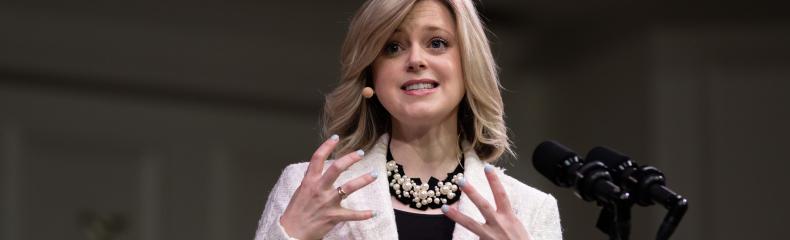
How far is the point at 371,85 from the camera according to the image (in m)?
2.16

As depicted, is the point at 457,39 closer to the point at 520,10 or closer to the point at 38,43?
the point at 38,43

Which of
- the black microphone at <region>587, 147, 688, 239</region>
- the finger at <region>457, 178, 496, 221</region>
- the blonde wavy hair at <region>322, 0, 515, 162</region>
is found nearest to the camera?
the black microphone at <region>587, 147, 688, 239</region>

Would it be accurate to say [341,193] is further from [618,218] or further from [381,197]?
[618,218]

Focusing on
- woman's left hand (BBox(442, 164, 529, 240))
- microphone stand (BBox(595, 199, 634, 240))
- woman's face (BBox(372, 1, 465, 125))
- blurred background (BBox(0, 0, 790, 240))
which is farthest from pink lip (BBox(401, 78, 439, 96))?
blurred background (BBox(0, 0, 790, 240))

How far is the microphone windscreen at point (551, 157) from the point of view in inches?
75.6

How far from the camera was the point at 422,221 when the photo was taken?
2062 mm

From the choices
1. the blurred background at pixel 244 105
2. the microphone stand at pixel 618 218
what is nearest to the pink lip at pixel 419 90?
the microphone stand at pixel 618 218

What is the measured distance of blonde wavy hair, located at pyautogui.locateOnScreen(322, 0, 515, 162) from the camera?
2.09 m

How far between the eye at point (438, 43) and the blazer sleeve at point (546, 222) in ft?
0.98

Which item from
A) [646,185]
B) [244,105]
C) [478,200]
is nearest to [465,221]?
[478,200]

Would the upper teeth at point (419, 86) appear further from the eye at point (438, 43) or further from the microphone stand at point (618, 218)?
the microphone stand at point (618, 218)

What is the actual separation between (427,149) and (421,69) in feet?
0.52

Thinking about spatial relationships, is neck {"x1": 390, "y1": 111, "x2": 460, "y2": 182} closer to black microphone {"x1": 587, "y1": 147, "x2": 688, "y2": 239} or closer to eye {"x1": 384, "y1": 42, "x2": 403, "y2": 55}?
eye {"x1": 384, "y1": 42, "x2": 403, "y2": 55}

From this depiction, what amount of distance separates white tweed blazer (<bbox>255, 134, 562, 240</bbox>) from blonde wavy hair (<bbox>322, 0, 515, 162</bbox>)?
0.04 metres
